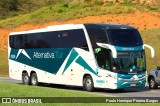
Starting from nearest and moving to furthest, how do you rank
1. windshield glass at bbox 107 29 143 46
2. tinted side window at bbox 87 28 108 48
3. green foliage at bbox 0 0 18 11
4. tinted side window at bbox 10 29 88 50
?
windshield glass at bbox 107 29 143 46
tinted side window at bbox 87 28 108 48
tinted side window at bbox 10 29 88 50
green foliage at bbox 0 0 18 11

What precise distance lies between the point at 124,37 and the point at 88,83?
3291 millimetres

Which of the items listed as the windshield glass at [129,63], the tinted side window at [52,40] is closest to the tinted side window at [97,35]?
the tinted side window at [52,40]

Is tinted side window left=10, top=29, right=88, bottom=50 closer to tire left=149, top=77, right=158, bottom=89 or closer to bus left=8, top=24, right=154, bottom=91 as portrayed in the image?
bus left=8, top=24, right=154, bottom=91

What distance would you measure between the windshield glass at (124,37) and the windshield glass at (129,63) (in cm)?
58

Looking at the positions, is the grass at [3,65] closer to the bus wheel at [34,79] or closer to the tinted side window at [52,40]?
the tinted side window at [52,40]

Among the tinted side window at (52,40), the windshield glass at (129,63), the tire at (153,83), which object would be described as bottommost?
the tire at (153,83)

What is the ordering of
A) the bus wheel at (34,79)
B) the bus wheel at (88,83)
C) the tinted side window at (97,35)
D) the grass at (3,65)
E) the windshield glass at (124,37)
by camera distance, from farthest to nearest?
the grass at (3,65) → the bus wheel at (34,79) → the bus wheel at (88,83) → the tinted side window at (97,35) → the windshield glass at (124,37)

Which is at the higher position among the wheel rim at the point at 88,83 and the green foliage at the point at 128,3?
the green foliage at the point at 128,3

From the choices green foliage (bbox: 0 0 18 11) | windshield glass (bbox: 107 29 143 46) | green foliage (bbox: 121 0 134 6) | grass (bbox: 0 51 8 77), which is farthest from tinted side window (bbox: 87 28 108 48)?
green foliage (bbox: 0 0 18 11)

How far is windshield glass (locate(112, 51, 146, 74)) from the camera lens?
23080 millimetres

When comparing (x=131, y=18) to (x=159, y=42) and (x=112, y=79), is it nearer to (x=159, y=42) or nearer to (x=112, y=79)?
(x=159, y=42)

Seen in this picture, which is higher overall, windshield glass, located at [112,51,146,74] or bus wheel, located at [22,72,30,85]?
windshield glass, located at [112,51,146,74]

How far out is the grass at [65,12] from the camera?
5962 centimetres

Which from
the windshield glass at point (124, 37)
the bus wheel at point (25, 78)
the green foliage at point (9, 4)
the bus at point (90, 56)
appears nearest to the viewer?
the bus at point (90, 56)
